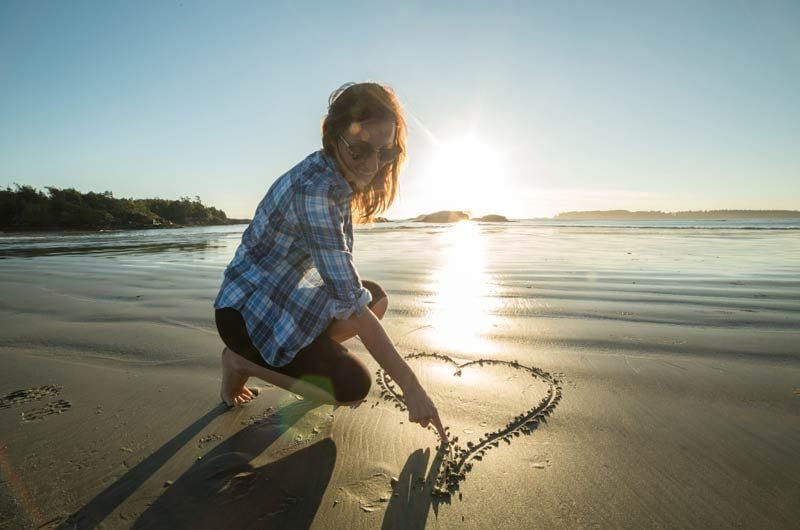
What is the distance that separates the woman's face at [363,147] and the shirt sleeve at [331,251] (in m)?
0.31

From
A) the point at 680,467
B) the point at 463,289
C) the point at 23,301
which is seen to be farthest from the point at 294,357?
the point at 23,301

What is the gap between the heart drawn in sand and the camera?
5.87 feet

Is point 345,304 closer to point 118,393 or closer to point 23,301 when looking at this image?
point 118,393

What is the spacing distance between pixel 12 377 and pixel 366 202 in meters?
2.67

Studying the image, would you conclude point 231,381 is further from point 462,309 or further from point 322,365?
point 462,309

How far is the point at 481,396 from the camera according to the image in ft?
7.70

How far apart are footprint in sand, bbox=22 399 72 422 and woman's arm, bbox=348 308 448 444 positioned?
6.40 ft

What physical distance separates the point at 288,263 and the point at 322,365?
0.53 m

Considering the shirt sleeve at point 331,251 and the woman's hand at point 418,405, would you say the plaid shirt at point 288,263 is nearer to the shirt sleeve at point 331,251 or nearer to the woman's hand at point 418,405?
the shirt sleeve at point 331,251

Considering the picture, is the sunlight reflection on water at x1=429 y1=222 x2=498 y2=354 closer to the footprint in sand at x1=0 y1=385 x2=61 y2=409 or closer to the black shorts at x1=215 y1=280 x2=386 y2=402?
the black shorts at x1=215 y1=280 x2=386 y2=402

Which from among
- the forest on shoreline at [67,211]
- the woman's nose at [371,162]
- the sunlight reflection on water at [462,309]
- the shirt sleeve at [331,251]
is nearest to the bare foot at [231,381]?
the shirt sleeve at [331,251]

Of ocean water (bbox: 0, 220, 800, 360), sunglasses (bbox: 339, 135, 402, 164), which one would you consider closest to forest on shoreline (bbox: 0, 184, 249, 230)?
ocean water (bbox: 0, 220, 800, 360)

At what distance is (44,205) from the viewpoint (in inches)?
1255

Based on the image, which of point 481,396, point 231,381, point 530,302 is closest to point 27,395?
point 231,381
